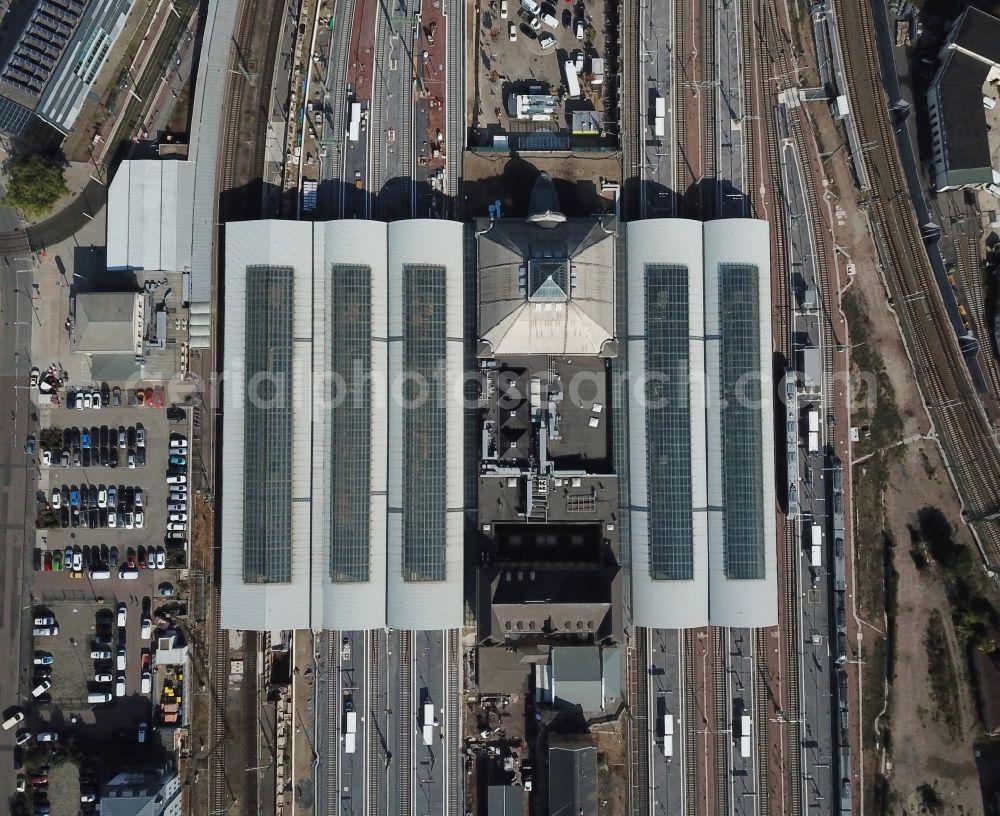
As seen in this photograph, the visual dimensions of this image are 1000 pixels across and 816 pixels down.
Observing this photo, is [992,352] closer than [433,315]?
No

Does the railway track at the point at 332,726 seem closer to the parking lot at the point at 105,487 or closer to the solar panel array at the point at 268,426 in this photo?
the solar panel array at the point at 268,426

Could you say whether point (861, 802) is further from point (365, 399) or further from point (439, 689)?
point (365, 399)

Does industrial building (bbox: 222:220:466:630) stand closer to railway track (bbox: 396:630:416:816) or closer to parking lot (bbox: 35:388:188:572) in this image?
railway track (bbox: 396:630:416:816)

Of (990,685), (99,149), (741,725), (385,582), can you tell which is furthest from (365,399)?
(990,685)

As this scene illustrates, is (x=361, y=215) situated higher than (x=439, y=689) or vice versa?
(x=361, y=215)

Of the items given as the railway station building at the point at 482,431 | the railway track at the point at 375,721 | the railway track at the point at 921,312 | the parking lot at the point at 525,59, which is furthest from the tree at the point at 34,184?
the railway track at the point at 921,312

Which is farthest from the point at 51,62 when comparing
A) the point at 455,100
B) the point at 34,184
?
the point at 455,100
